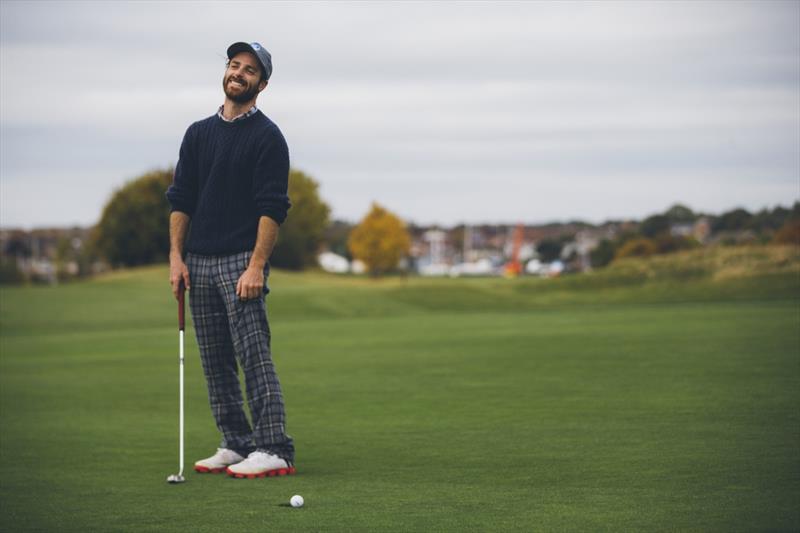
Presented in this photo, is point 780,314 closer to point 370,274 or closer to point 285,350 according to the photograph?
point 285,350

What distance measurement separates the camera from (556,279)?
47.8 metres

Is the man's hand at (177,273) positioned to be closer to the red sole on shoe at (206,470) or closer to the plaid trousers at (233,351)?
the plaid trousers at (233,351)

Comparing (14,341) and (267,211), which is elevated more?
(267,211)

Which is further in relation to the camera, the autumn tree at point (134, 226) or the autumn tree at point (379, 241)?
the autumn tree at point (379, 241)

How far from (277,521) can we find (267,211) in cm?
225

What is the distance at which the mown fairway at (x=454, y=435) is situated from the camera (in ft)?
19.0

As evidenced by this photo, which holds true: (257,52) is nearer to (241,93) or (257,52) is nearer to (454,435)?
(241,93)

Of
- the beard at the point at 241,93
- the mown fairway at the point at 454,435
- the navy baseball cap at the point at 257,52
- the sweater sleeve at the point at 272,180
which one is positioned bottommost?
the mown fairway at the point at 454,435

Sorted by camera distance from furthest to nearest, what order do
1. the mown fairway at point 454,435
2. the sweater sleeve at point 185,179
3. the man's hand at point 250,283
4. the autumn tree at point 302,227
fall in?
the autumn tree at point 302,227, the sweater sleeve at point 185,179, the man's hand at point 250,283, the mown fairway at point 454,435

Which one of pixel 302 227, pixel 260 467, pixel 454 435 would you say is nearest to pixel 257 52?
pixel 260 467

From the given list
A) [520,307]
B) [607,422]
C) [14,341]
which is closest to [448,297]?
[520,307]

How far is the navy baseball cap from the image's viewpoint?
725cm

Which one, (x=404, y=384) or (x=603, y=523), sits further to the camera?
(x=404, y=384)

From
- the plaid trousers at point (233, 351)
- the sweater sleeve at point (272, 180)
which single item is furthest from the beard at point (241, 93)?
the plaid trousers at point (233, 351)
